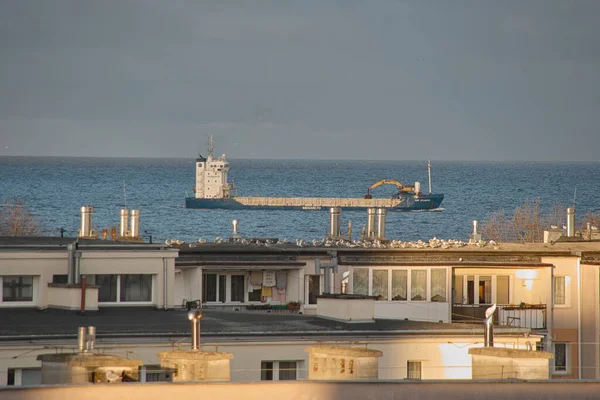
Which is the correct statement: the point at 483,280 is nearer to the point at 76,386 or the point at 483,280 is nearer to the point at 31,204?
the point at 76,386

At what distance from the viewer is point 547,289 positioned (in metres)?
37.5

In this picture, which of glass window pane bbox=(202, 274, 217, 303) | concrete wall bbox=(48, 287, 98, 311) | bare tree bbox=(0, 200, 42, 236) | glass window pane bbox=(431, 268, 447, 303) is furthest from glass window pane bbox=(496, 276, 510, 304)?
bare tree bbox=(0, 200, 42, 236)

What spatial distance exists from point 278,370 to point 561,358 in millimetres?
13910

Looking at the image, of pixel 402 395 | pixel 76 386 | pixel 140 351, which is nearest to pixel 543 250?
pixel 140 351

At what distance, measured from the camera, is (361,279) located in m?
37.7

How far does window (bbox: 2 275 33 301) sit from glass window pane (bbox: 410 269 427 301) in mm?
11634

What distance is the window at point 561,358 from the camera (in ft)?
115

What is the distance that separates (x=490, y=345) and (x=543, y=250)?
59.1 ft

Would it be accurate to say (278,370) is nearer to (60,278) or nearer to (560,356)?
(60,278)

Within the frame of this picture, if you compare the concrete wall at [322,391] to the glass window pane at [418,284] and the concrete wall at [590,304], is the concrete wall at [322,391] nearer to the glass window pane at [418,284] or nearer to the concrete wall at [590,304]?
the concrete wall at [590,304]

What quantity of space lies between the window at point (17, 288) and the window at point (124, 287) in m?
1.51

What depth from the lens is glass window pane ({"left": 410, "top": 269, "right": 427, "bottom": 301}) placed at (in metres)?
37.8

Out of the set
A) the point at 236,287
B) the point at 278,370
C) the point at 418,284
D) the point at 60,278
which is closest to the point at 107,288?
the point at 60,278

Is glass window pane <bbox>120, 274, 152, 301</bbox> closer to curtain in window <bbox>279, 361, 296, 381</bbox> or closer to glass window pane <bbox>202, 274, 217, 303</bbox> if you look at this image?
glass window pane <bbox>202, 274, 217, 303</bbox>
